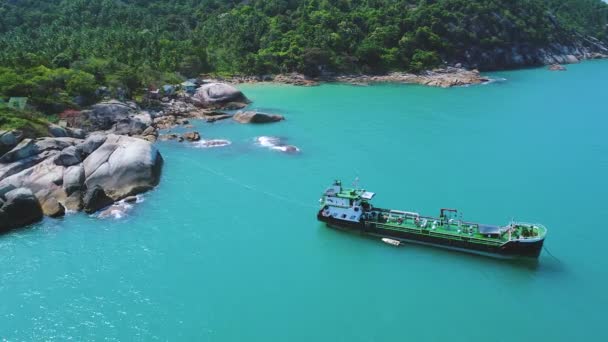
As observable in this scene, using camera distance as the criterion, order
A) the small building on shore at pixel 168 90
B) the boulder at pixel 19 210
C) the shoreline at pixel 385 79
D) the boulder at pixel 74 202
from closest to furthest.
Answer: the boulder at pixel 19 210
the boulder at pixel 74 202
the small building on shore at pixel 168 90
the shoreline at pixel 385 79

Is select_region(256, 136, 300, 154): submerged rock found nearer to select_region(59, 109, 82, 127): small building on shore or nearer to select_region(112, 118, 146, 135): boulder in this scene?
select_region(112, 118, 146, 135): boulder

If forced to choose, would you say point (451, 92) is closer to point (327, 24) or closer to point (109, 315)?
point (327, 24)

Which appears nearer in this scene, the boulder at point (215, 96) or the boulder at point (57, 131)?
the boulder at point (57, 131)

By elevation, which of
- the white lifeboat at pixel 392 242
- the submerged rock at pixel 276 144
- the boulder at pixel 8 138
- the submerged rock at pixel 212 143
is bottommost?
the submerged rock at pixel 212 143

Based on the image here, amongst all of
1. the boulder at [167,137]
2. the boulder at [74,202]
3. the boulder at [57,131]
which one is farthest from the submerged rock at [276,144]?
the boulder at [74,202]

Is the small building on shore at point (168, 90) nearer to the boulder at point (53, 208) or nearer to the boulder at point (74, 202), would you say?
the boulder at point (74, 202)

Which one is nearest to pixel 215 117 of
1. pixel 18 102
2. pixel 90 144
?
pixel 90 144

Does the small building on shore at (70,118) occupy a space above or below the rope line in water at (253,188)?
above

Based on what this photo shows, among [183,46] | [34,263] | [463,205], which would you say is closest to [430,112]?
[463,205]
